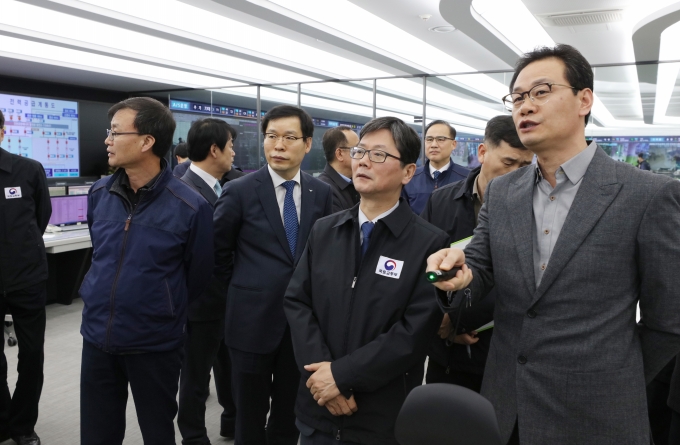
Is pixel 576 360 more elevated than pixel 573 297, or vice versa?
pixel 573 297

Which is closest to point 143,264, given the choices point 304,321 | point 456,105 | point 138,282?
point 138,282

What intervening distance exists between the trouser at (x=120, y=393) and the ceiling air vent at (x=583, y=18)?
16.0 feet

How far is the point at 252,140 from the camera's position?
9414 millimetres

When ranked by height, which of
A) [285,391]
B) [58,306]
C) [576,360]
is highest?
[576,360]

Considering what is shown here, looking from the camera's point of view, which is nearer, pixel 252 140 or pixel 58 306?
pixel 58 306

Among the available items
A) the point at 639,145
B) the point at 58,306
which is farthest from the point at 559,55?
the point at 639,145

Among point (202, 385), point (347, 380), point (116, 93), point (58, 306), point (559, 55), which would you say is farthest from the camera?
point (116, 93)

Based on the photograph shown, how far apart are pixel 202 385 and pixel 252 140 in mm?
7160

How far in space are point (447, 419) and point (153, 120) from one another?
165 centimetres

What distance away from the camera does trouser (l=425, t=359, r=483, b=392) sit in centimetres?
199

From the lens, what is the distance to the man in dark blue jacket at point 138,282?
6.28 feet

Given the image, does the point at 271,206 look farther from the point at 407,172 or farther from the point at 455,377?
the point at 455,377

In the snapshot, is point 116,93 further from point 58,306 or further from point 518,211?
point 518,211

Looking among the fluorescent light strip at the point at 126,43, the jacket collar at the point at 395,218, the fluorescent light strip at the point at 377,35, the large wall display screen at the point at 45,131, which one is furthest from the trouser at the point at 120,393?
the large wall display screen at the point at 45,131
